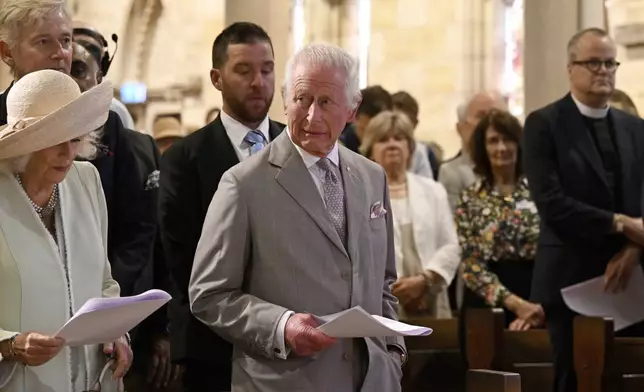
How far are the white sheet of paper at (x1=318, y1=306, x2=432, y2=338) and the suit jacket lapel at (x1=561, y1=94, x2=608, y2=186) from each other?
2.78m

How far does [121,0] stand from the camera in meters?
16.4

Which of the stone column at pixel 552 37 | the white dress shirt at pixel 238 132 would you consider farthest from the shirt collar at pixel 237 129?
the stone column at pixel 552 37

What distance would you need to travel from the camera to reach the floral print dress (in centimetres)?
685

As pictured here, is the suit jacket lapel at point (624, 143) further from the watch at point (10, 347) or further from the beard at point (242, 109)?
the watch at point (10, 347)

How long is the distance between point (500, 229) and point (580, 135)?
84cm

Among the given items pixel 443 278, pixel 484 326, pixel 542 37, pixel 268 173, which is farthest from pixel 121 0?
pixel 268 173

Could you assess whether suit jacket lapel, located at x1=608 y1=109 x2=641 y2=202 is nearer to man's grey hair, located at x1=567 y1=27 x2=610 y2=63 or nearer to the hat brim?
man's grey hair, located at x1=567 y1=27 x2=610 y2=63

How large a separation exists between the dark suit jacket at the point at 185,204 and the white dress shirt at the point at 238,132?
38 millimetres

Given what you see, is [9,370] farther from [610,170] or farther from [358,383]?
[610,170]

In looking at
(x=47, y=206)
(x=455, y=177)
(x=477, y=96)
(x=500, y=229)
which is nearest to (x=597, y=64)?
(x=500, y=229)

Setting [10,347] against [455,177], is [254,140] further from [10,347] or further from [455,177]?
[455,177]

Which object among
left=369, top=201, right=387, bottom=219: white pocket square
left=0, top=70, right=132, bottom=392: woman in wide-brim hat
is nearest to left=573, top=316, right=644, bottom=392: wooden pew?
left=369, top=201, right=387, bottom=219: white pocket square

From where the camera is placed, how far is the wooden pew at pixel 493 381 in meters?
3.50

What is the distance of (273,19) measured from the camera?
332 inches
